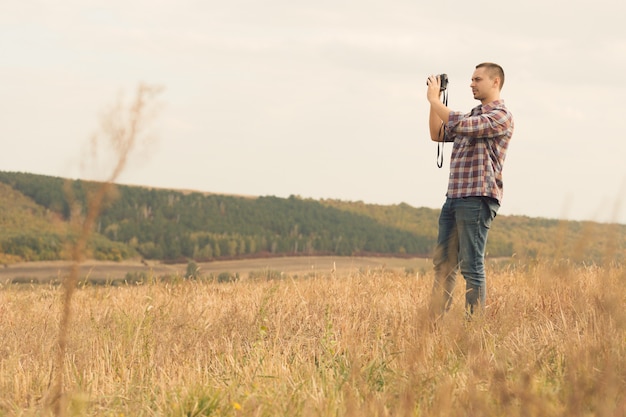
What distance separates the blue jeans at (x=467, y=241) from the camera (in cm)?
608

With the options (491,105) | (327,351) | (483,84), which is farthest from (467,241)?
(327,351)

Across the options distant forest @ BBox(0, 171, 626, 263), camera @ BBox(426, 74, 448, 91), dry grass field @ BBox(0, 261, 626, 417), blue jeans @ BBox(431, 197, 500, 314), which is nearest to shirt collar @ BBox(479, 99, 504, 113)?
camera @ BBox(426, 74, 448, 91)

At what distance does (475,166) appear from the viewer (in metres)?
6.07

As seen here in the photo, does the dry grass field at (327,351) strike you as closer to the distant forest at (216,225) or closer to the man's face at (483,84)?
the man's face at (483,84)

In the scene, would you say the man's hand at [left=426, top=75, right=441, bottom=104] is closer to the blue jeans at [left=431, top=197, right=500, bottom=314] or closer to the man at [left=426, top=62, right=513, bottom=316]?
the man at [left=426, top=62, right=513, bottom=316]

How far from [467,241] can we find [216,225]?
165ft

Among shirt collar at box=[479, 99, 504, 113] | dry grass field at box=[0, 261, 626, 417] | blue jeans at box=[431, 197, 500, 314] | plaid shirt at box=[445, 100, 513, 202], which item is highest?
shirt collar at box=[479, 99, 504, 113]

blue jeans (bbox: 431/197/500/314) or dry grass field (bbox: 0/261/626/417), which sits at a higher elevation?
blue jeans (bbox: 431/197/500/314)

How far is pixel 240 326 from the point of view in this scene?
6.86 metres

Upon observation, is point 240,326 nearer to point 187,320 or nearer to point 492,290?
point 187,320

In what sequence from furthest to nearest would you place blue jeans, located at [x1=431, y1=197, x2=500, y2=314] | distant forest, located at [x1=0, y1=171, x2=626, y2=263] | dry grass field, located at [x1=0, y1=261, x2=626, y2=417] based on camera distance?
distant forest, located at [x1=0, y1=171, x2=626, y2=263], blue jeans, located at [x1=431, y1=197, x2=500, y2=314], dry grass field, located at [x1=0, y1=261, x2=626, y2=417]

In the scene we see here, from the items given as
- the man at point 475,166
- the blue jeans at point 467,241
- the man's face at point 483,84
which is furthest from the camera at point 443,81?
the blue jeans at point 467,241

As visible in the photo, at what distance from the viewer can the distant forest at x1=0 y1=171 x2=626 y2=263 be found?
155ft

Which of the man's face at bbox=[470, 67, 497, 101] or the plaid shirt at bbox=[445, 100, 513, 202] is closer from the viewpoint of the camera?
the plaid shirt at bbox=[445, 100, 513, 202]
